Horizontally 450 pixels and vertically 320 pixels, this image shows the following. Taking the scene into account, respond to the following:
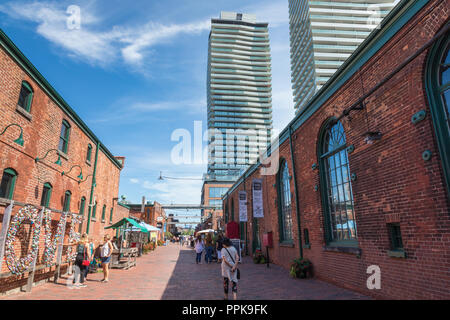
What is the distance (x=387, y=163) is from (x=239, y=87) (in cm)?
10816

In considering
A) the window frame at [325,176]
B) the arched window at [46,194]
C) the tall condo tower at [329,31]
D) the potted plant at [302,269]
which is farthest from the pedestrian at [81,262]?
the tall condo tower at [329,31]

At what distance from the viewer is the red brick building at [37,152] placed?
26.0ft

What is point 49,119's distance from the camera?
10.5 m

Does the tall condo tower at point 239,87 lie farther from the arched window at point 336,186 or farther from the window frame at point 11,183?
the window frame at point 11,183

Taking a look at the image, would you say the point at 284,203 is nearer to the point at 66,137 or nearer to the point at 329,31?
the point at 66,137

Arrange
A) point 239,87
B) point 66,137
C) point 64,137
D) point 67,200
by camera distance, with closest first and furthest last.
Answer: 1. point 64,137
2. point 66,137
3. point 67,200
4. point 239,87

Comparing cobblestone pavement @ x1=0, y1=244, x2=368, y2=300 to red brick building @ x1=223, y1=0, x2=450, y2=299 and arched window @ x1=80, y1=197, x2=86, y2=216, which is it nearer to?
red brick building @ x1=223, y1=0, x2=450, y2=299

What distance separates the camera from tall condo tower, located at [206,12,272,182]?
10556cm

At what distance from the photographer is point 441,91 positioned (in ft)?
18.3

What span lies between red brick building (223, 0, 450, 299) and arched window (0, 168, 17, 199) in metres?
10.2

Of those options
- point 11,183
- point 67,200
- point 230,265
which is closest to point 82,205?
point 67,200
